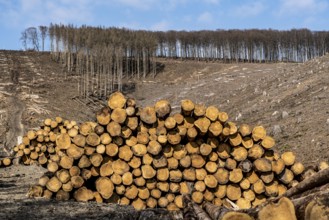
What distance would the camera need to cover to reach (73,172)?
9.05 meters

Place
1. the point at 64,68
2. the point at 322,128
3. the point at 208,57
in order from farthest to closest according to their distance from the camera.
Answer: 1. the point at 208,57
2. the point at 64,68
3. the point at 322,128

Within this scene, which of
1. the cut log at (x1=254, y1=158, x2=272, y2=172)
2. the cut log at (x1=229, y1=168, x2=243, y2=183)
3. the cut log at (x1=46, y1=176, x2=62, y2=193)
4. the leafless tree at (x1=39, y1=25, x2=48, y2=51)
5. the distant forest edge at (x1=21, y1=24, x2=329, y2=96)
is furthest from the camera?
the leafless tree at (x1=39, y1=25, x2=48, y2=51)

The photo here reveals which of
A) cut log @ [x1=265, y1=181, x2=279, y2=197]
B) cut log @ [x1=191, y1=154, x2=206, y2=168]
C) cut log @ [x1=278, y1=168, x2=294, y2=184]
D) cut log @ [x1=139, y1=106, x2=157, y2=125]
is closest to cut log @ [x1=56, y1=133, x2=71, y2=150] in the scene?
cut log @ [x1=139, y1=106, x2=157, y2=125]

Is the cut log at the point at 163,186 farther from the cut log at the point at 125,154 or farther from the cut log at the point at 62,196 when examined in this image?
the cut log at the point at 62,196

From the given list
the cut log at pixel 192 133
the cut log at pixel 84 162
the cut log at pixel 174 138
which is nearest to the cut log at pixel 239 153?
the cut log at pixel 192 133

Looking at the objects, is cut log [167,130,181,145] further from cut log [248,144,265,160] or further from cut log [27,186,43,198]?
cut log [27,186,43,198]

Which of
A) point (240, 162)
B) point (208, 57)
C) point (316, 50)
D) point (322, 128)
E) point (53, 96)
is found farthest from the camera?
point (316, 50)

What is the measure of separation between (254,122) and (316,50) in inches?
2774

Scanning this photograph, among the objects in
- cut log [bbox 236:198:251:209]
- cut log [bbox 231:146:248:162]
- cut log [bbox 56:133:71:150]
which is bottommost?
cut log [bbox 236:198:251:209]

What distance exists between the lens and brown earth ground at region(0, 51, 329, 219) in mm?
8836

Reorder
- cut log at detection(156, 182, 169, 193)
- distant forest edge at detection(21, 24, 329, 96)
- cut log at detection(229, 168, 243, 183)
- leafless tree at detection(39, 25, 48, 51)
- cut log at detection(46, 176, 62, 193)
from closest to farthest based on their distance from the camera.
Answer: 1. cut log at detection(229, 168, 243, 183)
2. cut log at detection(156, 182, 169, 193)
3. cut log at detection(46, 176, 62, 193)
4. distant forest edge at detection(21, 24, 329, 96)
5. leafless tree at detection(39, 25, 48, 51)

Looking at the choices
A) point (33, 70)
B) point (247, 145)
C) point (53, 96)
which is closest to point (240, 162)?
point (247, 145)

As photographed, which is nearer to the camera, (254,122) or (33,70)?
(254,122)

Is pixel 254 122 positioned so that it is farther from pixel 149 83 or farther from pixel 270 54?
pixel 270 54
